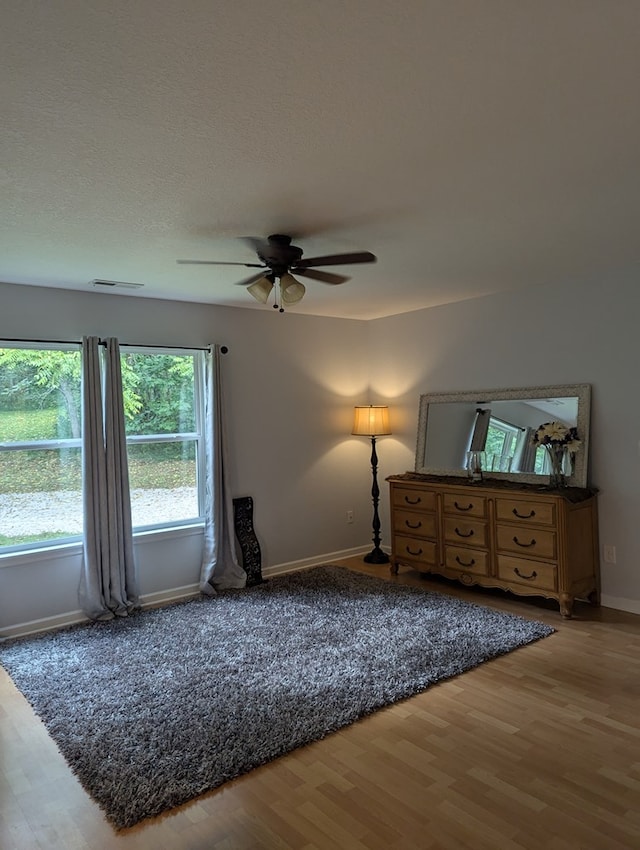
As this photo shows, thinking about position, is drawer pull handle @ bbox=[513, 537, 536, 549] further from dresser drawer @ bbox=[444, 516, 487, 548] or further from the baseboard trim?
the baseboard trim

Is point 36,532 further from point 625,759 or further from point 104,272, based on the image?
point 625,759

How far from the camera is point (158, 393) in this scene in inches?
189

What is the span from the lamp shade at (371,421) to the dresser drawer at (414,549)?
3.32 feet

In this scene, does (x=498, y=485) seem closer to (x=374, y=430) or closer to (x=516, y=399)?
(x=516, y=399)

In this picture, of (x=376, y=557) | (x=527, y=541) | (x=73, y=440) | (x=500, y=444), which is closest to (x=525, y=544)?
(x=527, y=541)

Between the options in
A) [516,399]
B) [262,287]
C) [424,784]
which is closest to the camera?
[424,784]

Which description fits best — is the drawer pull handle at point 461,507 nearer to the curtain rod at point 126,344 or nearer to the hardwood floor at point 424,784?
the hardwood floor at point 424,784

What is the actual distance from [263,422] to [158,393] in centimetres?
98

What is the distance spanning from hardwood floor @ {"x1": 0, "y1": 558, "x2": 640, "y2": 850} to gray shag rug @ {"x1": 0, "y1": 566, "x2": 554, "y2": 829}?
9 centimetres

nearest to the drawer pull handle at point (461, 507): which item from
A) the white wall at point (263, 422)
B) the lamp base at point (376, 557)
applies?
the lamp base at point (376, 557)

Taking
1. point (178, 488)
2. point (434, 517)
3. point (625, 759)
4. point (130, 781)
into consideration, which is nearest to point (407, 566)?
point (434, 517)

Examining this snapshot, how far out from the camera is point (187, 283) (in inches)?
165

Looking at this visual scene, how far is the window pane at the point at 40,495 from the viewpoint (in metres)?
4.11

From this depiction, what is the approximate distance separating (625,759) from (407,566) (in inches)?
112
